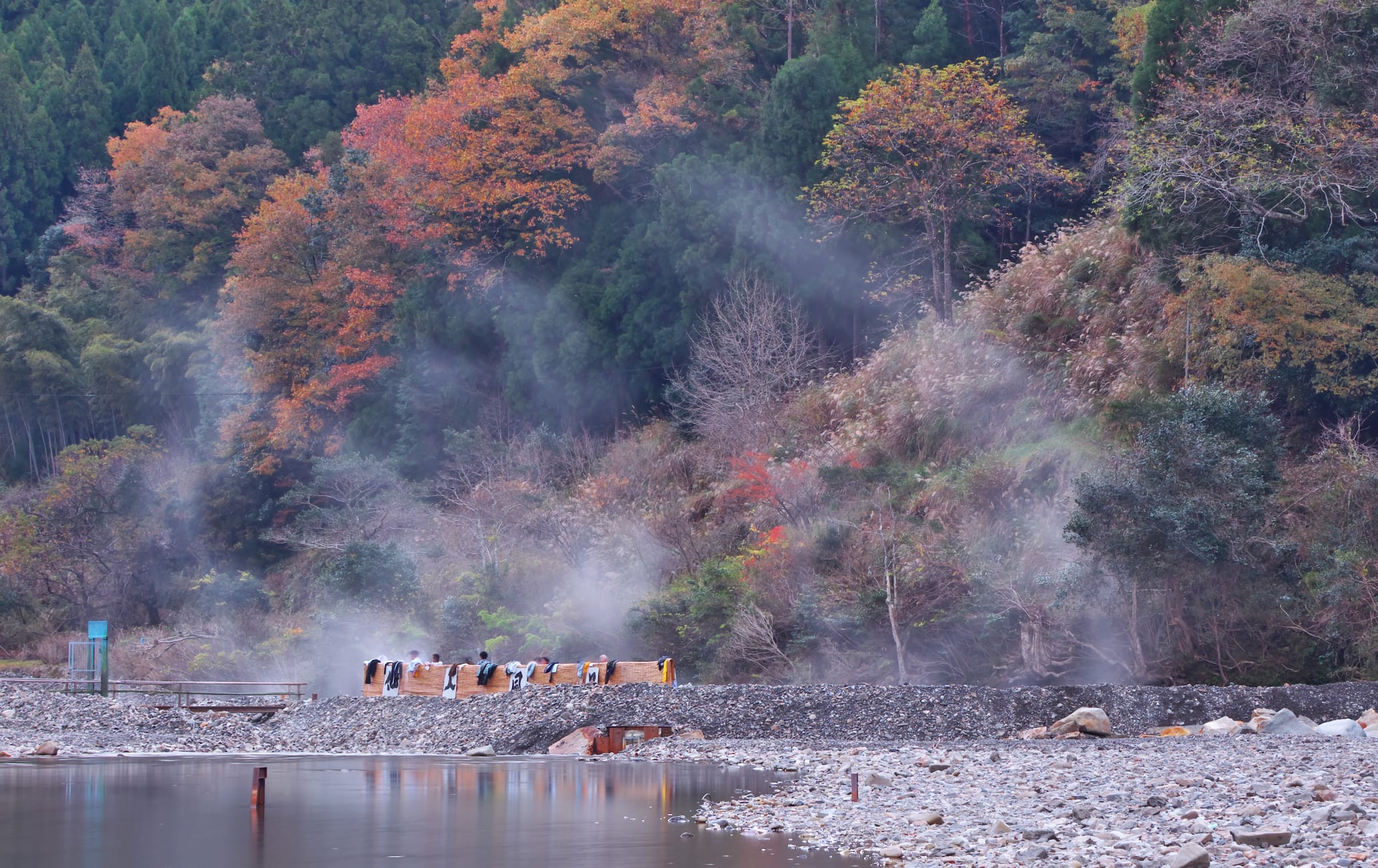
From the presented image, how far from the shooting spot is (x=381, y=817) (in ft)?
50.3

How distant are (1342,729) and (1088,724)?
3.41 m

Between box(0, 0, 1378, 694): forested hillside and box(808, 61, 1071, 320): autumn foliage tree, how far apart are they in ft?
0.47

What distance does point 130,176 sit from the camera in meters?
59.3

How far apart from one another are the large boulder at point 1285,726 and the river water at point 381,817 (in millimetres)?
7134

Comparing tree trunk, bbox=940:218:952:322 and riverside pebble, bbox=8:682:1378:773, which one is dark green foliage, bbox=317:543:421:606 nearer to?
riverside pebble, bbox=8:682:1378:773

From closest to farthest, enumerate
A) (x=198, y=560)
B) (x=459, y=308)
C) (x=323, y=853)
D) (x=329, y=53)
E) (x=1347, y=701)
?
(x=323, y=853) → (x=1347, y=701) → (x=459, y=308) → (x=198, y=560) → (x=329, y=53)

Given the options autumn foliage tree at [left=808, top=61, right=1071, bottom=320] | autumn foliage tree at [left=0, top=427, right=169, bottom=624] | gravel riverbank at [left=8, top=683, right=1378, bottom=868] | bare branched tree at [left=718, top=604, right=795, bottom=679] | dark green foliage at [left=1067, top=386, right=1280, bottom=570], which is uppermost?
autumn foliage tree at [left=808, top=61, right=1071, bottom=320]

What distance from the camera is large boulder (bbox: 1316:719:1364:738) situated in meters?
18.5

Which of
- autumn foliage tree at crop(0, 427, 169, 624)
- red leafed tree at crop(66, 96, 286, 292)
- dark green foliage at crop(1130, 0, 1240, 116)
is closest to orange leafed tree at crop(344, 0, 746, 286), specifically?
dark green foliage at crop(1130, 0, 1240, 116)

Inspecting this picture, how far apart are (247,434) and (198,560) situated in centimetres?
471

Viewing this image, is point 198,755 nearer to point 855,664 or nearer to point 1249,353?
point 855,664

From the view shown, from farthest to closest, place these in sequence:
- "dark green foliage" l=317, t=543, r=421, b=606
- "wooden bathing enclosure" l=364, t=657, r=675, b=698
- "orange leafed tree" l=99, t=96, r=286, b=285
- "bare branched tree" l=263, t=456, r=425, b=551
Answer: "orange leafed tree" l=99, t=96, r=286, b=285 → "bare branched tree" l=263, t=456, r=425, b=551 → "dark green foliage" l=317, t=543, r=421, b=606 → "wooden bathing enclosure" l=364, t=657, r=675, b=698

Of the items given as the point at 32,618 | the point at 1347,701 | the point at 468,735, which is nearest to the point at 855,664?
the point at 468,735

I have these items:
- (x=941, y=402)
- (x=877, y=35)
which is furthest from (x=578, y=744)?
(x=877, y=35)
